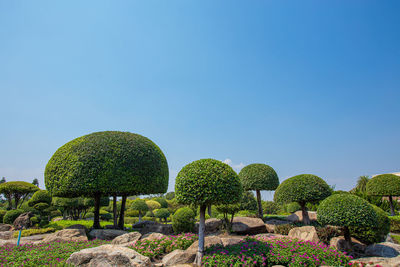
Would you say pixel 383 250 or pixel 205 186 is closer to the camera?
pixel 205 186

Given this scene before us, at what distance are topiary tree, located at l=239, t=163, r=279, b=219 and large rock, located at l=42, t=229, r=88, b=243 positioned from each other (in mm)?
10176

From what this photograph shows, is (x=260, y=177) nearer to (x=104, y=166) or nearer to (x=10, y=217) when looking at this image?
(x=104, y=166)

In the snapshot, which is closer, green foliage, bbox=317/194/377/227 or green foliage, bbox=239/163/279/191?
green foliage, bbox=317/194/377/227

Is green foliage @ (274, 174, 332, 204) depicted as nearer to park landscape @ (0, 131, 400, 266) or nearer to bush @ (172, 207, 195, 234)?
park landscape @ (0, 131, 400, 266)

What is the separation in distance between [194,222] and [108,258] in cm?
779

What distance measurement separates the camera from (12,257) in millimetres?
7301

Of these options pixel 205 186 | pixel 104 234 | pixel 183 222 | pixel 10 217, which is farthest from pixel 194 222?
pixel 10 217

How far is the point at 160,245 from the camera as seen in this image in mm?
8359

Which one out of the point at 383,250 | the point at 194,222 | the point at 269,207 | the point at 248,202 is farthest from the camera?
the point at 269,207

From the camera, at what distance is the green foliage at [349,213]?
8.05 m

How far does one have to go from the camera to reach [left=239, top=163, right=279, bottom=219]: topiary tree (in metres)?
15.2

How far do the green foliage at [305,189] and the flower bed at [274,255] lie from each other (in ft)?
16.7

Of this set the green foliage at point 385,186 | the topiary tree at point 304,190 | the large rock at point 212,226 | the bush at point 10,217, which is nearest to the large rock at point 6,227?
the bush at point 10,217

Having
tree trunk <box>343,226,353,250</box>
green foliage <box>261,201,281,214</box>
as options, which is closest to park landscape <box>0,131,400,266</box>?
tree trunk <box>343,226,353,250</box>
